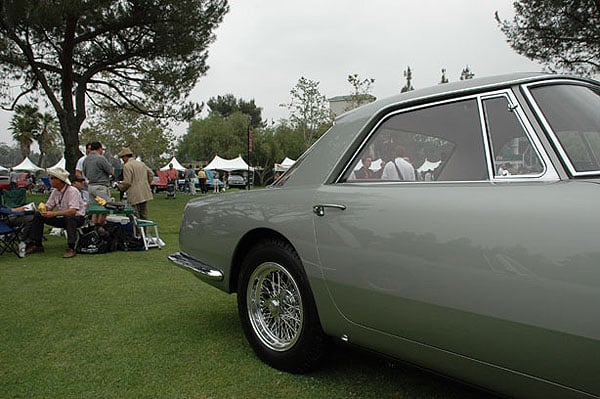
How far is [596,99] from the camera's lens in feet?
7.04

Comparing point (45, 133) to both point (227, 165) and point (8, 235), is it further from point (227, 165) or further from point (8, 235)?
point (8, 235)

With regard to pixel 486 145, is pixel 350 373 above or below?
below

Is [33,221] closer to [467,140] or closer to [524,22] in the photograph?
[467,140]

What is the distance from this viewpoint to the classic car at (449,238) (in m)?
1.58

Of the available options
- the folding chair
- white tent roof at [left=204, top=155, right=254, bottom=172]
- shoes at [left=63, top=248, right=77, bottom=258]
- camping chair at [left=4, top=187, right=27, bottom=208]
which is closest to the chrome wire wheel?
shoes at [left=63, top=248, right=77, bottom=258]

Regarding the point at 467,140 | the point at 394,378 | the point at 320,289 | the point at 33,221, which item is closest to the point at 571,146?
the point at 467,140

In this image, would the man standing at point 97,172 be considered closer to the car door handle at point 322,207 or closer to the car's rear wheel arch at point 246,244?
the car's rear wheel arch at point 246,244

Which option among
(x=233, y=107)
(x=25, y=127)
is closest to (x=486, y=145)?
(x=25, y=127)

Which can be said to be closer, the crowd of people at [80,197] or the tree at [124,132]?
the crowd of people at [80,197]

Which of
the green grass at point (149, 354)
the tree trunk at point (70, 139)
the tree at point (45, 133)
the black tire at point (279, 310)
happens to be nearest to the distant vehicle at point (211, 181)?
the tree trunk at point (70, 139)

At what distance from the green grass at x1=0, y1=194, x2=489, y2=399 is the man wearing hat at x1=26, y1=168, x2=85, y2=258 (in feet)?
5.82

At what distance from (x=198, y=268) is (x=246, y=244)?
528 mm

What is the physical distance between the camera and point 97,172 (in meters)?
8.15

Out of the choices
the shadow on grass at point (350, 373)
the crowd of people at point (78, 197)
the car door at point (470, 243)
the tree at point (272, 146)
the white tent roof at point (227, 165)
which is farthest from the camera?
the tree at point (272, 146)
